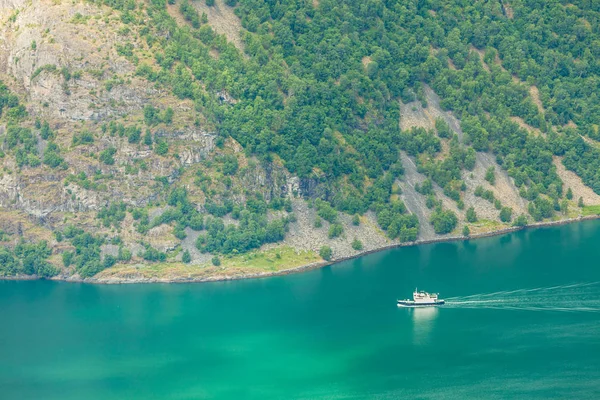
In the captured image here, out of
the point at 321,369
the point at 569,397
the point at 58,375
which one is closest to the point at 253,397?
the point at 321,369

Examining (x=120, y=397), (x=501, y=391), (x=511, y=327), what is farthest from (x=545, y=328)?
(x=120, y=397)

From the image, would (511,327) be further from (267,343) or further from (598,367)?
(267,343)

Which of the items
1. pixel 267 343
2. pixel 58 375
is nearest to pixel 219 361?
pixel 267 343

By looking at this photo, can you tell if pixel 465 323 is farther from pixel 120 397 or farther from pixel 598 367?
pixel 120 397

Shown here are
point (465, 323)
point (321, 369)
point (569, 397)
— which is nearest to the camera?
point (569, 397)

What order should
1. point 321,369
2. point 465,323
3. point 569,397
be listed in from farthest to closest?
1. point 465,323
2. point 321,369
3. point 569,397

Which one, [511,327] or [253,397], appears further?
[511,327]

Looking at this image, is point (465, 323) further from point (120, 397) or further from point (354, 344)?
point (120, 397)

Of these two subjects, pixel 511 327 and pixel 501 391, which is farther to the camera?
pixel 511 327
